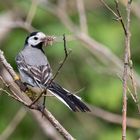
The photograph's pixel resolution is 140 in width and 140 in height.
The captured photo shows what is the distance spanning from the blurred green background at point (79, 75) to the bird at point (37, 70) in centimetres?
155

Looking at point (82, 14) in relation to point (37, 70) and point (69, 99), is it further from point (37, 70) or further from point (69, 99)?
point (69, 99)

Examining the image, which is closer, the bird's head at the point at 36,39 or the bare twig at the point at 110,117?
the bird's head at the point at 36,39

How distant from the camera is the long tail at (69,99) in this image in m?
3.67

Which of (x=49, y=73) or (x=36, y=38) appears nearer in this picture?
(x=49, y=73)

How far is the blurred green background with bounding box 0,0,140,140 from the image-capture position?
→ 6.53 meters

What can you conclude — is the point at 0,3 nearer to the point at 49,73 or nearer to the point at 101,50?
the point at 101,50

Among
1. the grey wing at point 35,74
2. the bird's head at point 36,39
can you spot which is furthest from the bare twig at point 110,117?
the grey wing at point 35,74

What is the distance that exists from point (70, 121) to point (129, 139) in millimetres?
717

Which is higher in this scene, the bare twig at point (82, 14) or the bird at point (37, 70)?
the bare twig at point (82, 14)

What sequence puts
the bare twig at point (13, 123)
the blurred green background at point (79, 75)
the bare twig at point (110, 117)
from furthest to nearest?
the blurred green background at point (79, 75)
the bare twig at point (13, 123)
the bare twig at point (110, 117)

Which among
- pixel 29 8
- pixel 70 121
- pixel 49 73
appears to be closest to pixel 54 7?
pixel 29 8

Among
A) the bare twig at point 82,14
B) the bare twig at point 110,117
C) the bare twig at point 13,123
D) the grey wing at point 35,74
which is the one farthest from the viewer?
the bare twig at point 13,123

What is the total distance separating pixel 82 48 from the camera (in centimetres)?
662

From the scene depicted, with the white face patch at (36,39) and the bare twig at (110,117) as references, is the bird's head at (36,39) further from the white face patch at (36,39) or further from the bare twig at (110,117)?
the bare twig at (110,117)
